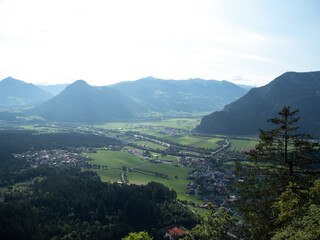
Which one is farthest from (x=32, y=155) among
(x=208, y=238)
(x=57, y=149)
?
(x=208, y=238)

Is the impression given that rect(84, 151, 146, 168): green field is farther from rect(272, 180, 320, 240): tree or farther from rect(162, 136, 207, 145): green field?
rect(272, 180, 320, 240): tree

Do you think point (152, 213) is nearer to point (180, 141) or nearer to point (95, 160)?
point (95, 160)

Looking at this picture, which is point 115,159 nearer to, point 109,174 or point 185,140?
point 109,174

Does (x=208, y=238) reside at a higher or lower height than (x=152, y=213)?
higher

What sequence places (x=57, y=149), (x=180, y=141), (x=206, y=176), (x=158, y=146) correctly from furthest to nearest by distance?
(x=180, y=141) < (x=158, y=146) < (x=57, y=149) < (x=206, y=176)

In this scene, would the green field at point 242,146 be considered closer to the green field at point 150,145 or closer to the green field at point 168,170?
the green field at point 150,145

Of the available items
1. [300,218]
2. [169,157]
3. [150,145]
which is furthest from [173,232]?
[150,145]

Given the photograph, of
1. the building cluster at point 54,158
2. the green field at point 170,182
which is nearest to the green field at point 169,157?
the green field at point 170,182
